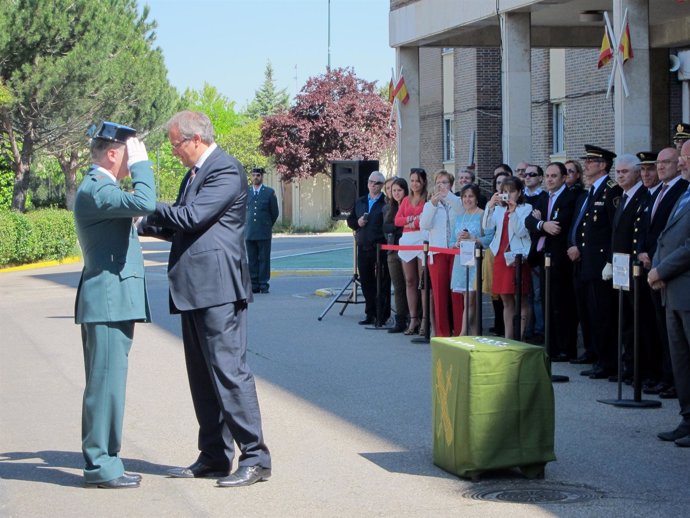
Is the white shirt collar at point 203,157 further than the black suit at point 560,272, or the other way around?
the black suit at point 560,272

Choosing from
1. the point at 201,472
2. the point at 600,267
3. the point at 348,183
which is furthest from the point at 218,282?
the point at 348,183

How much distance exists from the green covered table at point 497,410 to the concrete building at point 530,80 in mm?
8405

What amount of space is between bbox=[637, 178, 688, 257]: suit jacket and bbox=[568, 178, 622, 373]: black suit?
1058mm

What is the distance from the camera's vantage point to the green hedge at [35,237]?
3117cm

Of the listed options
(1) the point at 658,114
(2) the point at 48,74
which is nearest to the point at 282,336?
(1) the point at 658,114

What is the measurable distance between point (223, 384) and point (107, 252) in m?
1.03

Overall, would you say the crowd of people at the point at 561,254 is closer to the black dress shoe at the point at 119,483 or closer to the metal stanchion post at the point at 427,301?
the metal stanchion post at the point at 427,301

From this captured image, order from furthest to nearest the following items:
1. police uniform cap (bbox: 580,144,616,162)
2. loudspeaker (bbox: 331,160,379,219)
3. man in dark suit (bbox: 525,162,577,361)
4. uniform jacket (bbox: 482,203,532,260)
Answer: loudspeaker (bbox: 331,160,379,219) < uniform jacket (bbox: 482,203,532,260) < man in dark suit (bbox: 525,162,577,361) < police uniform cap (bbox: 580,144,616,162)

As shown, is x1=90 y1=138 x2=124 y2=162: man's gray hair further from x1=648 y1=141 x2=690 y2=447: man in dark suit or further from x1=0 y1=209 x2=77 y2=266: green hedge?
x1=0 y1=209 x2=77 y2=266: green hedge

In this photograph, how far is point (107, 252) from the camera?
24.0ft

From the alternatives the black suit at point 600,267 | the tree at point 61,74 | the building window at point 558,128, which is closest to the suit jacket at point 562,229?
the black suit at point 600,267

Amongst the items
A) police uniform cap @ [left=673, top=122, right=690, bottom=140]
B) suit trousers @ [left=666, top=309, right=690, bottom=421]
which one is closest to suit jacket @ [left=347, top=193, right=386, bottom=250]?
police uniform cap @ [left=673, top=122, right=690, bottom=140]

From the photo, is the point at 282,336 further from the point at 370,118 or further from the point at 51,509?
the point at 370,118

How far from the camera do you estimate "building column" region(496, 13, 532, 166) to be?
61.7ft
